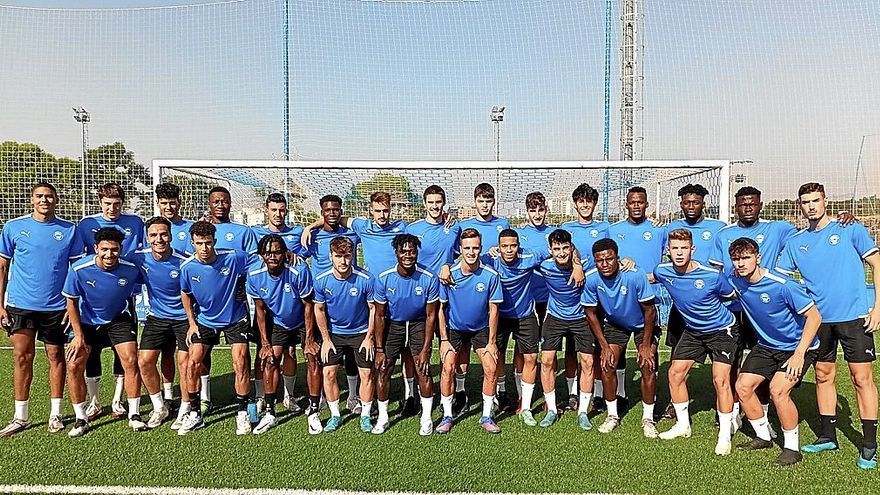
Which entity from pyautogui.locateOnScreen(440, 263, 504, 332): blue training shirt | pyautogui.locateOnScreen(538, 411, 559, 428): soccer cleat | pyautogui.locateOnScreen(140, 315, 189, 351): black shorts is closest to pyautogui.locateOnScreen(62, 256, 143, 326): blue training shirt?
pyautogui.locateOnScreen(140, 315, 189, 351): black shorts

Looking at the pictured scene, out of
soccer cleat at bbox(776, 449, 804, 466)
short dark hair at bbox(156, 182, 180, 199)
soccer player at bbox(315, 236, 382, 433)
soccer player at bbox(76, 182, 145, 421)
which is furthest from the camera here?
short dark hair at bbox(156, 182, 180, 199)

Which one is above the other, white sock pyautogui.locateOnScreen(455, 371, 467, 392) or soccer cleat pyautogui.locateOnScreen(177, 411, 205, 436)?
white sock pyautogui.locateOnScreen(455, 371, 467, 392)

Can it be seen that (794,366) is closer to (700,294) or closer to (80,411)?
(700,294)

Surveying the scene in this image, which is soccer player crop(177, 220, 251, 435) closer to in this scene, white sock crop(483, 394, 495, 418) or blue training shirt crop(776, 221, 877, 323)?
white sock crop(483, 394, 495, 418)

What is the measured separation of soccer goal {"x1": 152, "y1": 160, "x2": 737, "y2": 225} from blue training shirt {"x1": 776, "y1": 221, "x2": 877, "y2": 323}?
3217 mm

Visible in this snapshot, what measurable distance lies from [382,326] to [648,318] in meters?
2.10

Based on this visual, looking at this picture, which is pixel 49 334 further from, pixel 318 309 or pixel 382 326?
pixel 382 326

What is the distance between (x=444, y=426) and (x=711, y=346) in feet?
7.01

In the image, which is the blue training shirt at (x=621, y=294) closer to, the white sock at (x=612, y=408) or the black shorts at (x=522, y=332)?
the black shorts at (x=522, y=332)

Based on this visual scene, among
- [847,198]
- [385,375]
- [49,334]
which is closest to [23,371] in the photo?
[49,334]

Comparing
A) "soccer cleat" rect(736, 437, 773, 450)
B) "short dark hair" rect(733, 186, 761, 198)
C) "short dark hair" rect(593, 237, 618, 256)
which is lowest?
"soccer cleat" rect(736, 437, 773, 450)

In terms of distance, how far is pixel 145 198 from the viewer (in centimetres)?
1087

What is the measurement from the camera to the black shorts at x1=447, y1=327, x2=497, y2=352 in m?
5.17

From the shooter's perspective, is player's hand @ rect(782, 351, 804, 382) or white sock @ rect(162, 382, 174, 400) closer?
player's hand @ rect(782, 351, 804, 382)
